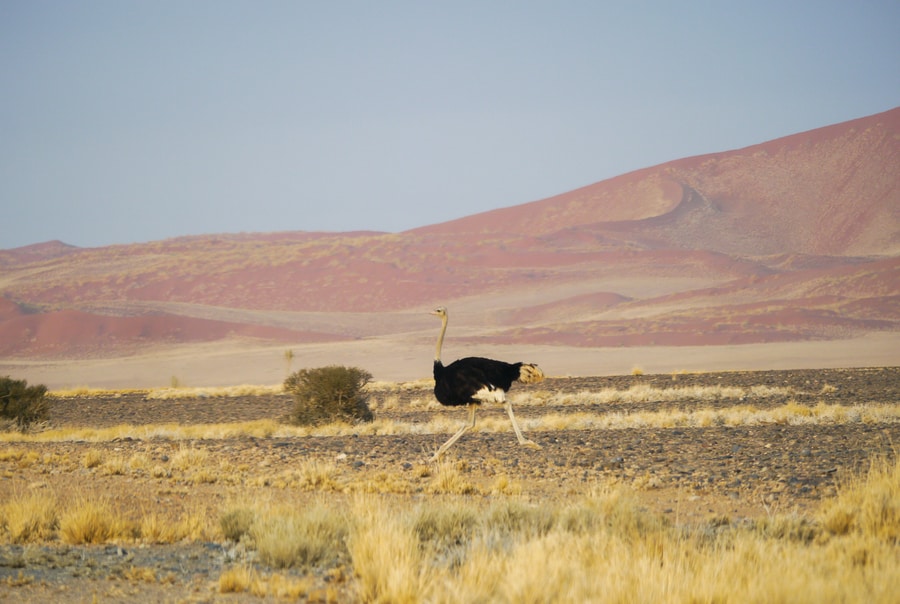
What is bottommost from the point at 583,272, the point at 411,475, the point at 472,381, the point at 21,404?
the point at 411,475

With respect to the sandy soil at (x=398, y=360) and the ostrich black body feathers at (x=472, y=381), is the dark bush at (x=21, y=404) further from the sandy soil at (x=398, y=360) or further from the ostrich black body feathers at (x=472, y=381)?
the sandy soil at (x=398, y=360)

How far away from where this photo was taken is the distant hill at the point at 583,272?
110125 mm

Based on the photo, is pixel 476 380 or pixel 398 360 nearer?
pixel 476 380

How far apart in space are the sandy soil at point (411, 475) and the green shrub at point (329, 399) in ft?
14.1

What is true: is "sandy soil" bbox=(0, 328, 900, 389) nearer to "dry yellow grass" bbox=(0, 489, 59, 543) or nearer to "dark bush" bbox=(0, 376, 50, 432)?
"dark bush" bbox=(0, 376, 50, 432)

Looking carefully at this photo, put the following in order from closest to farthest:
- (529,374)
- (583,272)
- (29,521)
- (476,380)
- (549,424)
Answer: (29,521), (476,380), (529,374), (549,424), (583,272)

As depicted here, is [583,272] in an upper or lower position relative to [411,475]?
upper

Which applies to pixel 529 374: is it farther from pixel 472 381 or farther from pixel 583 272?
pixel 583 272

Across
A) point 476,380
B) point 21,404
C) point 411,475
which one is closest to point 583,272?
point 21,404

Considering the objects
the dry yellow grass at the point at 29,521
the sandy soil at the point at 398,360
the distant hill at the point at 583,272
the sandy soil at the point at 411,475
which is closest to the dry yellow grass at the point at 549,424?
the sandy soil at the point at 411,475

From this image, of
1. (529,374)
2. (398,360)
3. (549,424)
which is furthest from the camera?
(398,360)

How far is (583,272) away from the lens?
138 m

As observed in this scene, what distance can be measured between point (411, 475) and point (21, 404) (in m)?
18.1

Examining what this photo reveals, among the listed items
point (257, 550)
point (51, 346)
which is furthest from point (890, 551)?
point (51, 346)
